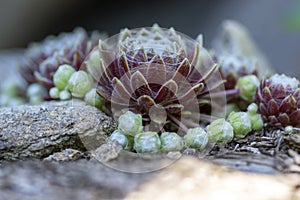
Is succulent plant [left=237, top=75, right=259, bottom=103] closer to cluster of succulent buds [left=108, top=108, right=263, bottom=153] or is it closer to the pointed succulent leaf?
cluster of succulent buds [left=108, top=108, right=263, bottom=153]

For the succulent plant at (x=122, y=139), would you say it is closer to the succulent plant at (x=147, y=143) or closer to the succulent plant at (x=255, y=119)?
the succulent plant at (x=147, y=143)

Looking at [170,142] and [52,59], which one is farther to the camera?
[52,59]

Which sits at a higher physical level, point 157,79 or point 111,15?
point 157,79

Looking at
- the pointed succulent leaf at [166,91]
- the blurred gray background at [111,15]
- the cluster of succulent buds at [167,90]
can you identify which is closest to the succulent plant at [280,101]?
the cluster of succulent buds at [167,90]

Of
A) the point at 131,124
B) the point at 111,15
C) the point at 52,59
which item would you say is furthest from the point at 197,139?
the point at 111,15

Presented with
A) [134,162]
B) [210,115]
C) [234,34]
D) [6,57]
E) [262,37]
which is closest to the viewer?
[134,162]

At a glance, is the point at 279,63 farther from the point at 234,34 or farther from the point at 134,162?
the point at 134,162

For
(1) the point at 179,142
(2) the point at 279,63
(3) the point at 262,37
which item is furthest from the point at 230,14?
(1) the point at 179,142

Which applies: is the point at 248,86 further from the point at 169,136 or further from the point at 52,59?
the point at 52,59
